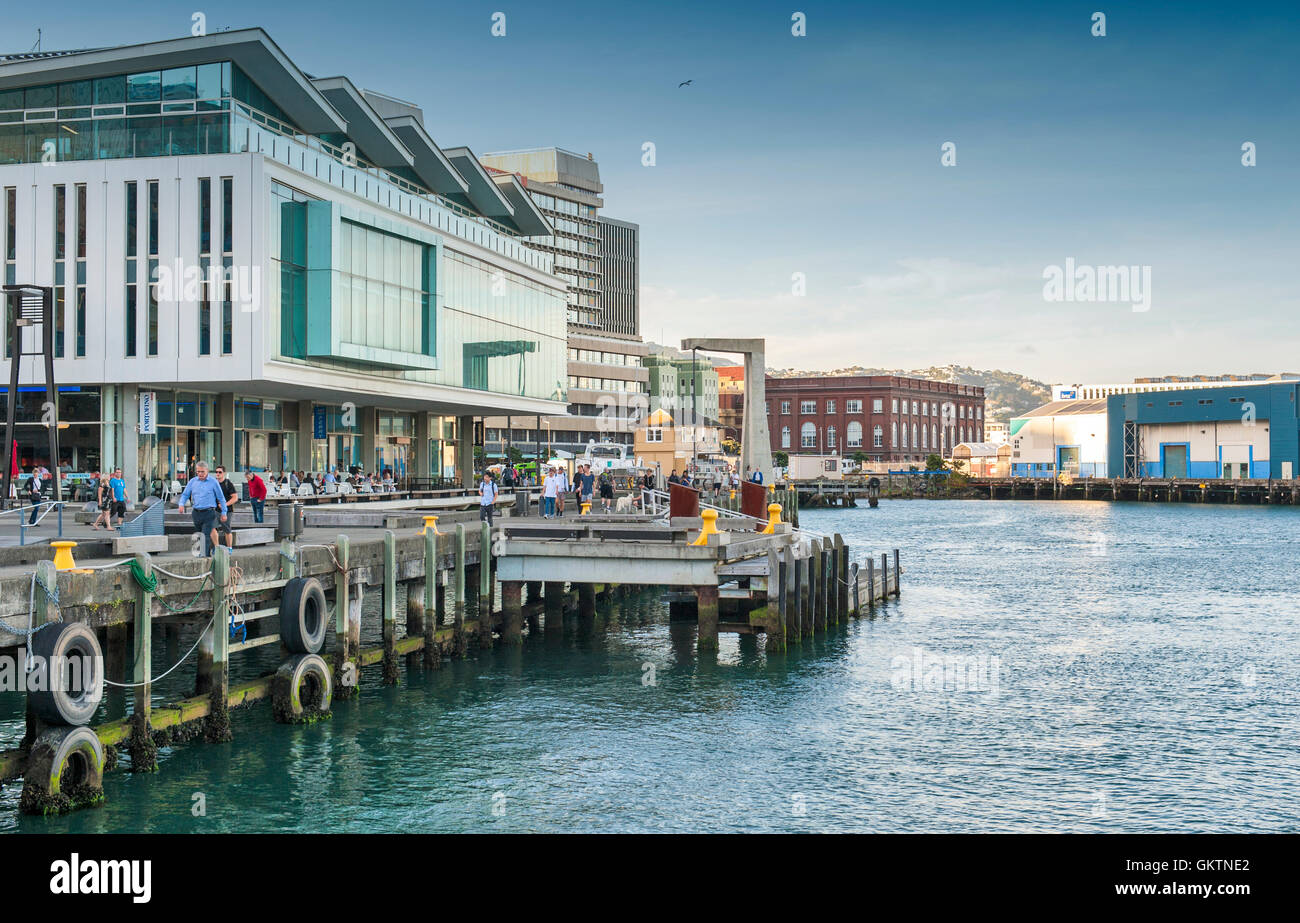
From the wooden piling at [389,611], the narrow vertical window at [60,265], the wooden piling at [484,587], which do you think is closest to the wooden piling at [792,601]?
the wooden piling at [484,587]

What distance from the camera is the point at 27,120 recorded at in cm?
4638

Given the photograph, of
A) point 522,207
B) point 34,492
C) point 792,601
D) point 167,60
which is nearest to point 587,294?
point 522,207

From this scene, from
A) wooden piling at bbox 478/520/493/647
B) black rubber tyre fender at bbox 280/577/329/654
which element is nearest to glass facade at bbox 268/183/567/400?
wooden piling at bbox 478/520/493/647

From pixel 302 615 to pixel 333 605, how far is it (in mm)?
4709

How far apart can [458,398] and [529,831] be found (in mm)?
46295

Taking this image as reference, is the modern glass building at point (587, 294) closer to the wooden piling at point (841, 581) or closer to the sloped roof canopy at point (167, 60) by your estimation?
the sloped roof canopy at point (167, 60)

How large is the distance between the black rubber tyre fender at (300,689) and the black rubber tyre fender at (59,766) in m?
4.91

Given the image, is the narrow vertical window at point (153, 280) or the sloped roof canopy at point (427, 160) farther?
the sloped roof canopy at point (427, 160)

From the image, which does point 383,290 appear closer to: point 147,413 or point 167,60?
point 147,413

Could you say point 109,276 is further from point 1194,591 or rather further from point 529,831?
point 1194,591

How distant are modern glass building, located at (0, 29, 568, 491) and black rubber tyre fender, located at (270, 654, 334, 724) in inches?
989

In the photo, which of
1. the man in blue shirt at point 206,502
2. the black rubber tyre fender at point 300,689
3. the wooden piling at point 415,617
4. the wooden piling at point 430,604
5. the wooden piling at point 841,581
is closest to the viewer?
the black rubber tyre fender at point 300,689

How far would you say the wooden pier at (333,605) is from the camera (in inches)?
591
